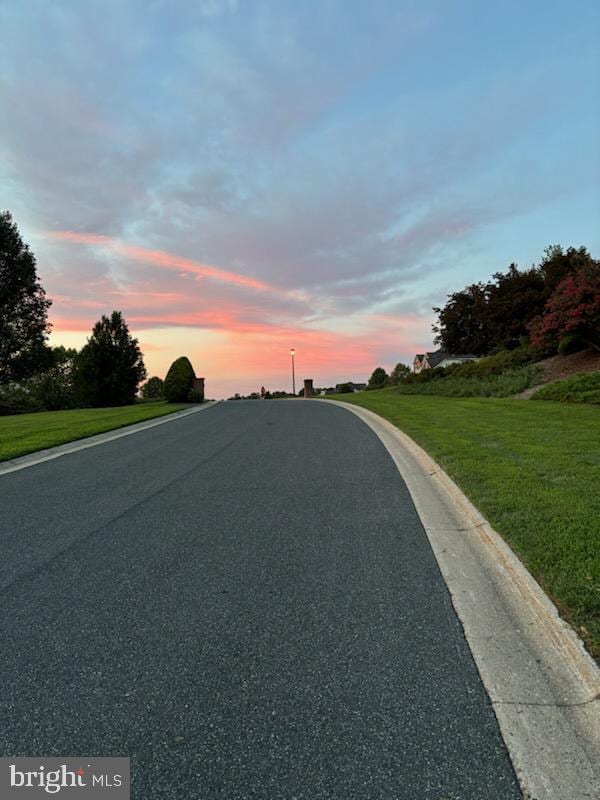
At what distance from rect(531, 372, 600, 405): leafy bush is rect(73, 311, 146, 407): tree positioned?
2261 cm

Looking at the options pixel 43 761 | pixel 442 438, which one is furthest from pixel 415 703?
pixel 442 438

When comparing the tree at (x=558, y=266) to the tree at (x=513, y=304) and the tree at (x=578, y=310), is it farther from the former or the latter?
the tree at (x=578, y=310)

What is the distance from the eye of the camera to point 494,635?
2574mm

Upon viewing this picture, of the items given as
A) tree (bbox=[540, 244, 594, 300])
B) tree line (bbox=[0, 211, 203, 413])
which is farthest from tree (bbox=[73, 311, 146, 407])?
tree (bbox=[540, 244, 594, 300])

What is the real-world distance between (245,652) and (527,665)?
1464 millimetres

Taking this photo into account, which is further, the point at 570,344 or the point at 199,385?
the point at 199,385

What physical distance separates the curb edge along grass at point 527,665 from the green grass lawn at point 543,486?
136 mm

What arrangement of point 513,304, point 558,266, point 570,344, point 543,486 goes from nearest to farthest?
1. point 543,486
2. point 570,344
3. point 558,266
4. point 513,304

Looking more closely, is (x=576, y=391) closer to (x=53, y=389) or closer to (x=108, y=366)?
(x=108, y=366)

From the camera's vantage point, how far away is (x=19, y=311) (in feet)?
104

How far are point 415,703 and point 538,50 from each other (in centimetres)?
1554

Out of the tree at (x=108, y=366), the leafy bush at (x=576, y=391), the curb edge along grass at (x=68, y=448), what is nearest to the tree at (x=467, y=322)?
the leafy bush at (x=576, y=391)

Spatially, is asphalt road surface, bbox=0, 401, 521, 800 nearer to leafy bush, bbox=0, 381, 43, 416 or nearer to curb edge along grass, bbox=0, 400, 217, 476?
curb edge along grass, bbox=0, 400, 217, 476

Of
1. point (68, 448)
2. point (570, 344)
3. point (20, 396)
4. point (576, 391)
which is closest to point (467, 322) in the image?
point (570, 344)
